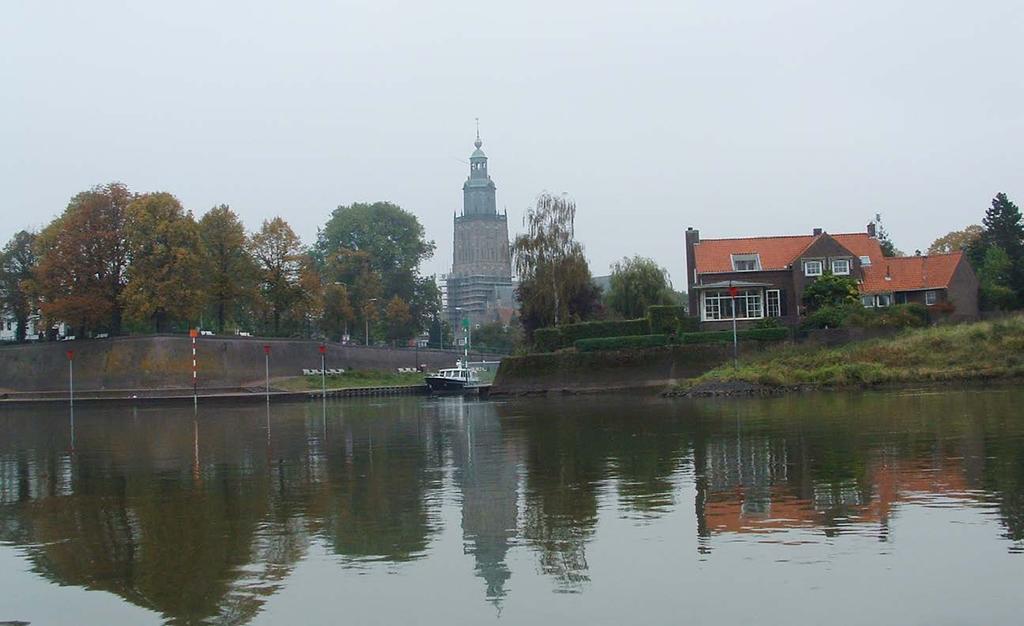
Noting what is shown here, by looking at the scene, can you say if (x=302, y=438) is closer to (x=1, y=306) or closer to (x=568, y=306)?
(x=568, y=306)

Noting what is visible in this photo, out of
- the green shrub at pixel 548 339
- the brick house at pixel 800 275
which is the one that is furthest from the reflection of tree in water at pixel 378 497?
the brick house at pixel 800 275

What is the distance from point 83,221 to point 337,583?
73621 mm

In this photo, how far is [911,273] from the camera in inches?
2717

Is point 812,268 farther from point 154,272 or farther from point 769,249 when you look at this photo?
point 154,272

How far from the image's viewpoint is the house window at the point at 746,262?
71250 millimetres

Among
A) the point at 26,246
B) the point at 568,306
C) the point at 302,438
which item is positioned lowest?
the point at 302,438

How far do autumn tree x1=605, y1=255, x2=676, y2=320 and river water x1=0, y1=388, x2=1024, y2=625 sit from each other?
166 ft

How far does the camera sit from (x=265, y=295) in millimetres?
88375

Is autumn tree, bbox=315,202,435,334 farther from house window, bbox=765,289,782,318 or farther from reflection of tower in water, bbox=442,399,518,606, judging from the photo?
reflection of tower in water, bbox=442,399,518,606

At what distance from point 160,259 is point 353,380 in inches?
811

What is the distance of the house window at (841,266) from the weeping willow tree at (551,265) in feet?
55.5

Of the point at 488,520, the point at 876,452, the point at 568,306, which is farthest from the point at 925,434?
the point at 568,306

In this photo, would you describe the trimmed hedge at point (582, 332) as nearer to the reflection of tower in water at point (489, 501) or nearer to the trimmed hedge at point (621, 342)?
the trimmed hedge at point (621, 342)

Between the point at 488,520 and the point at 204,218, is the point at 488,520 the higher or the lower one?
the lower one
